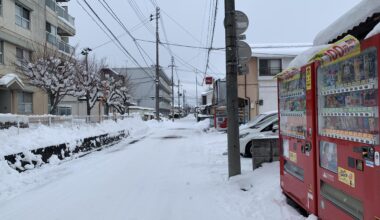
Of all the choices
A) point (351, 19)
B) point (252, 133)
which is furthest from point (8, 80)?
point (351, 19)

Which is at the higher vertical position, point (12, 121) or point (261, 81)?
point (261, 81)

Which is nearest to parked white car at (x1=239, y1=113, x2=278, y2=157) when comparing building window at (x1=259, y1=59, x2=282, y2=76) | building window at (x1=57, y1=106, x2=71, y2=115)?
building window at (x1=259, y1=59, x2=282, y2=76)

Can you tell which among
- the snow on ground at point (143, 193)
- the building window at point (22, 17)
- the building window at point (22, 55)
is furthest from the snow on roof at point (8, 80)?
the snow on ground at point (143, 193)

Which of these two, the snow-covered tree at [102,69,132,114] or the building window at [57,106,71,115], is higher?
the snow-covered tree at [102,69,132,114]

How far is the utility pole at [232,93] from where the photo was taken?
29.3 feet

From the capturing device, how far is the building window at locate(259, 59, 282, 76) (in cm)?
3083

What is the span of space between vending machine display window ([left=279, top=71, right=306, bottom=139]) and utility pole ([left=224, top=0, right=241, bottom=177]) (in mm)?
2428

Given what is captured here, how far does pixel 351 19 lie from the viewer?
4.75 m

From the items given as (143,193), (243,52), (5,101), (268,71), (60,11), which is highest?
(60,11)

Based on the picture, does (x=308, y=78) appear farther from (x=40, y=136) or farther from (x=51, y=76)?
(x=51, y=76)

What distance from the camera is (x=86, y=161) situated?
529 inches

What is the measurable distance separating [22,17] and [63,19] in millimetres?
9229

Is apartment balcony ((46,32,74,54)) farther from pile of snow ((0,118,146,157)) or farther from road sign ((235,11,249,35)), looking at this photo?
road sign ((235,11,249,35))

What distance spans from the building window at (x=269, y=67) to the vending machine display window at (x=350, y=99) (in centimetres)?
2674
